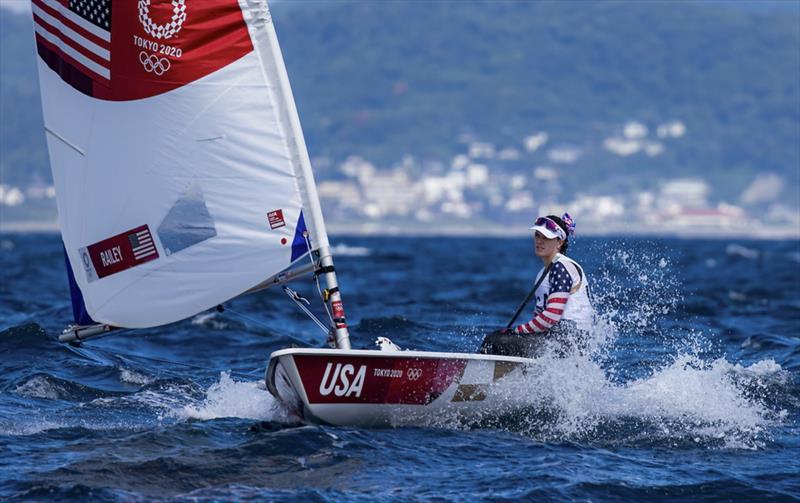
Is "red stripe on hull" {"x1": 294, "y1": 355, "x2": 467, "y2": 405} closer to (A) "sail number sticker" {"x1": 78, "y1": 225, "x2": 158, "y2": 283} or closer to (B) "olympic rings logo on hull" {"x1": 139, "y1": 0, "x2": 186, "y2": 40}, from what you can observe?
(A) "sail number sticker" {"x1": 78, "y1": 225, "x2": 158, "y2": 283}

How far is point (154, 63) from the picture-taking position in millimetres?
9438

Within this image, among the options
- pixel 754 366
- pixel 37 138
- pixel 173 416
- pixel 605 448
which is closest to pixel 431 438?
pixel 605 448

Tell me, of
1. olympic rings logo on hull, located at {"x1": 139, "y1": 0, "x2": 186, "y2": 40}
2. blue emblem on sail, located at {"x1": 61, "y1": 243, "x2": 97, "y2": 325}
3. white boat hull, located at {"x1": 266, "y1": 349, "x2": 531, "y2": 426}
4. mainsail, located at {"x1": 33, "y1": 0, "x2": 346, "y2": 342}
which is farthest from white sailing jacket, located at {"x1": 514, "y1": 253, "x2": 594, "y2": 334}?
olympic rings logo on hull, located at {"x1": 139, "y1": 0, "x2": 186, "y2": 40}

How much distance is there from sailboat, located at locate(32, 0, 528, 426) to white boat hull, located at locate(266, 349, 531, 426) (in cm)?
1

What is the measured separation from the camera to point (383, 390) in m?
9.45

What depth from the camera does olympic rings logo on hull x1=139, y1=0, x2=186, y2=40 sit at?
924 cm

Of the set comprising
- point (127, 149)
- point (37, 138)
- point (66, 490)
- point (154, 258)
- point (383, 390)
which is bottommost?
point (66, 490)

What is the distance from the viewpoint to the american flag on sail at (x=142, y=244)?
9.58 metres

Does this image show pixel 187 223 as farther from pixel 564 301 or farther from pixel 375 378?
pixel 564 301

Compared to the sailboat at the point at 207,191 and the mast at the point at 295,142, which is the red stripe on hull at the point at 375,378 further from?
the mast at the point at 295,142

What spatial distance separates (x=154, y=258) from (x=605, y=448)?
380 cm

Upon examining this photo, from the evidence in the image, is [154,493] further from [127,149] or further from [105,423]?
[127,149]

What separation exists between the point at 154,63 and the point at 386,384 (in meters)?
3.03

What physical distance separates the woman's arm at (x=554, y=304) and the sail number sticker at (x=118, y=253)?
320cm
